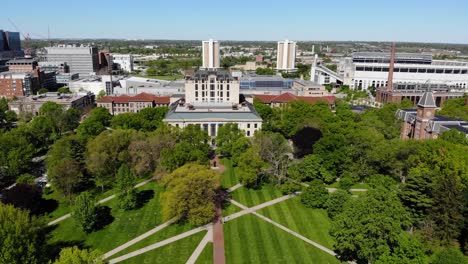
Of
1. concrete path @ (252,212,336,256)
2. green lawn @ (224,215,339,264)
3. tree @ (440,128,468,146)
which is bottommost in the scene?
green lawn @ (224,215,339,264)

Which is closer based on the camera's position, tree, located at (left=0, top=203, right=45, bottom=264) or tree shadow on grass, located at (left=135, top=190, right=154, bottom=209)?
tree, located at (left=0, top=203, right=45, bottom=264)

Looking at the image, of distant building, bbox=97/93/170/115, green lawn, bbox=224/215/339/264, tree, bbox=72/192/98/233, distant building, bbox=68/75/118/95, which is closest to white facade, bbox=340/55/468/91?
distant building, bbox=97/93/170/115

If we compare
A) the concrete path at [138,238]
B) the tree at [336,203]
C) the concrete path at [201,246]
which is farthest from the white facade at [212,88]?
the concrete path at [201,246]

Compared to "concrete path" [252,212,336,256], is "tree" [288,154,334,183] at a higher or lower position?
higher

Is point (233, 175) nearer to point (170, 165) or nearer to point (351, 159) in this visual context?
point (170, 165)

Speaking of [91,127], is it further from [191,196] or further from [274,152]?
[191,196]

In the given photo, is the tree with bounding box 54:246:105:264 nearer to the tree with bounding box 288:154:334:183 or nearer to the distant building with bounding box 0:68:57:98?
the tree with bounding box 288:154:334:183

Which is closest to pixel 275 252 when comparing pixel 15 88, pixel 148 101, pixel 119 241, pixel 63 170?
pixel 119 241
